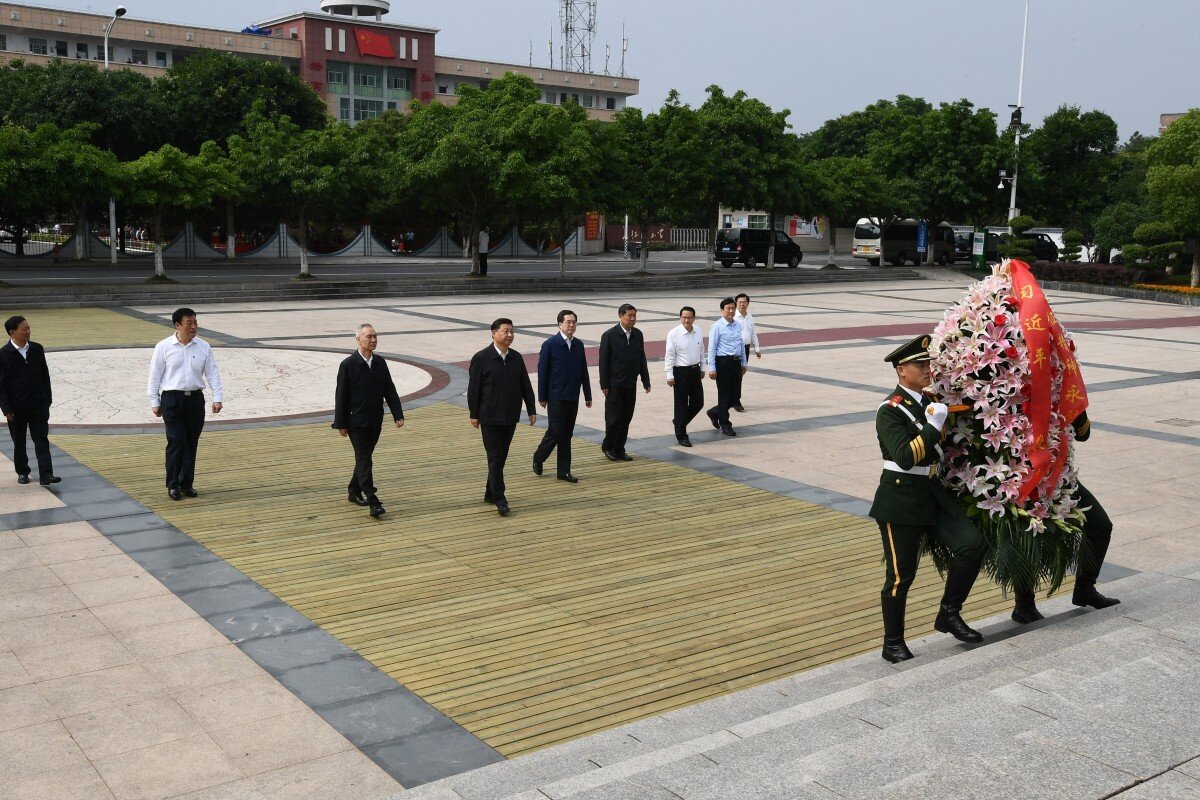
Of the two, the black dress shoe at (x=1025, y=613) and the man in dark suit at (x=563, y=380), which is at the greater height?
the man in dark suit at (x=563, y=380)

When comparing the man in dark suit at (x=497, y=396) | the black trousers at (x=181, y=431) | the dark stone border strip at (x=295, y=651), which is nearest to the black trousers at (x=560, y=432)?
the man in dark suit at (x=497, y=396)

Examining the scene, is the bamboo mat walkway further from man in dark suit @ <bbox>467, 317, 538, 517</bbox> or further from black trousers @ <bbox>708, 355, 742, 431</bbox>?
black trousers @ <bbox>708, 355, 742, 431</bbox>

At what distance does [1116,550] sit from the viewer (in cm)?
891

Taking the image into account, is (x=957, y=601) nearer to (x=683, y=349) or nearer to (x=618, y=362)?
(x=618, y=362)

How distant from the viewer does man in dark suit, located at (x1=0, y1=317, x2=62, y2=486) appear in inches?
409

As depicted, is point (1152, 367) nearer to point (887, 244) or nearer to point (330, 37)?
point (887, 244)

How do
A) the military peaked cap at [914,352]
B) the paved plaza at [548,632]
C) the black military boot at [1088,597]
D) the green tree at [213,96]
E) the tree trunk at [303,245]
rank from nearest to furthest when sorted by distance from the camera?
the paved plaza at [548,632] → the military peaked cap at [914,352] → the black military boot at [1088,597] → the tree trunk at [303,245] → the green tree at [213,96]

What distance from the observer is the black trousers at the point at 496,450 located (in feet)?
31.9

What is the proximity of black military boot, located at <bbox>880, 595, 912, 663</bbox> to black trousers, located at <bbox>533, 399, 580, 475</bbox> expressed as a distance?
5.14m

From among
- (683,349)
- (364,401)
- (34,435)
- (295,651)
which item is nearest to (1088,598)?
(295,651)

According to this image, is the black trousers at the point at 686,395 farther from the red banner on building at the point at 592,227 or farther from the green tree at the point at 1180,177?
the red banner on building at the point at 592,227

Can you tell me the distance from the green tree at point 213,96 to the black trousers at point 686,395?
36.4 m

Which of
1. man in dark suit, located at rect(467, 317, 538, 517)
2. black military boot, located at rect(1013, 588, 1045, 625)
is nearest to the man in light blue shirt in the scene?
man in dark suit, located at rect(467, 317, 538, 517)

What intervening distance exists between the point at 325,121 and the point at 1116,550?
163ft
